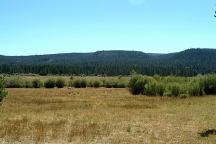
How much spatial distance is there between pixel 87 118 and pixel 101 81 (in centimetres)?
7526

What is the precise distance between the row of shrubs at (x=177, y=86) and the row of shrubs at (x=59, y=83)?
24.0 m

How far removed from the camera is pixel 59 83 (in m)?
106

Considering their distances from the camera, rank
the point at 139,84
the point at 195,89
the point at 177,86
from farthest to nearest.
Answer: the point at 139,84
the point at 195,89
the point at 177,86

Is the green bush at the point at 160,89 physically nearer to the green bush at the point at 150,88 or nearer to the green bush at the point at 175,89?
the green bush at the point at 150,88

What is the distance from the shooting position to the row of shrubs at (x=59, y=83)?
345 ft

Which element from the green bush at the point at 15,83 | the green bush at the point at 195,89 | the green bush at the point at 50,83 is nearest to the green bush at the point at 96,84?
the green bush at the point at 50,83

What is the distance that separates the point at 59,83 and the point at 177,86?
39.2m

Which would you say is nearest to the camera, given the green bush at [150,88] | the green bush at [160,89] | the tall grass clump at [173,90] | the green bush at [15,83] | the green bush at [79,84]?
the tall grass clump at [173,90]

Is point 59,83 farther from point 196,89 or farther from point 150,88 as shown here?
point 196,89

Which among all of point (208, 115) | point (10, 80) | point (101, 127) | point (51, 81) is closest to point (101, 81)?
point (51, 81)

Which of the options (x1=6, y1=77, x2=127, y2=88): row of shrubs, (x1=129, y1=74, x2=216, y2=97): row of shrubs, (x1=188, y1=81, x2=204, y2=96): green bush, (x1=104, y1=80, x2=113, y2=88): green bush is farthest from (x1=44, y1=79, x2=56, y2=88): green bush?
(x1=188, y1=81, x2=204, y2=96): green bush

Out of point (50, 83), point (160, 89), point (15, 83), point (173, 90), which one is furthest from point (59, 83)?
point (173, 90)

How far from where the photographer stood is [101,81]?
112125mm

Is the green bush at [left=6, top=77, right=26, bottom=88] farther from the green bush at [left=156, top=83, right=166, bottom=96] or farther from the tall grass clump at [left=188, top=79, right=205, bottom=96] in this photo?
the tall grass clump at [left=188, top=79, right=205, bottom=96]
